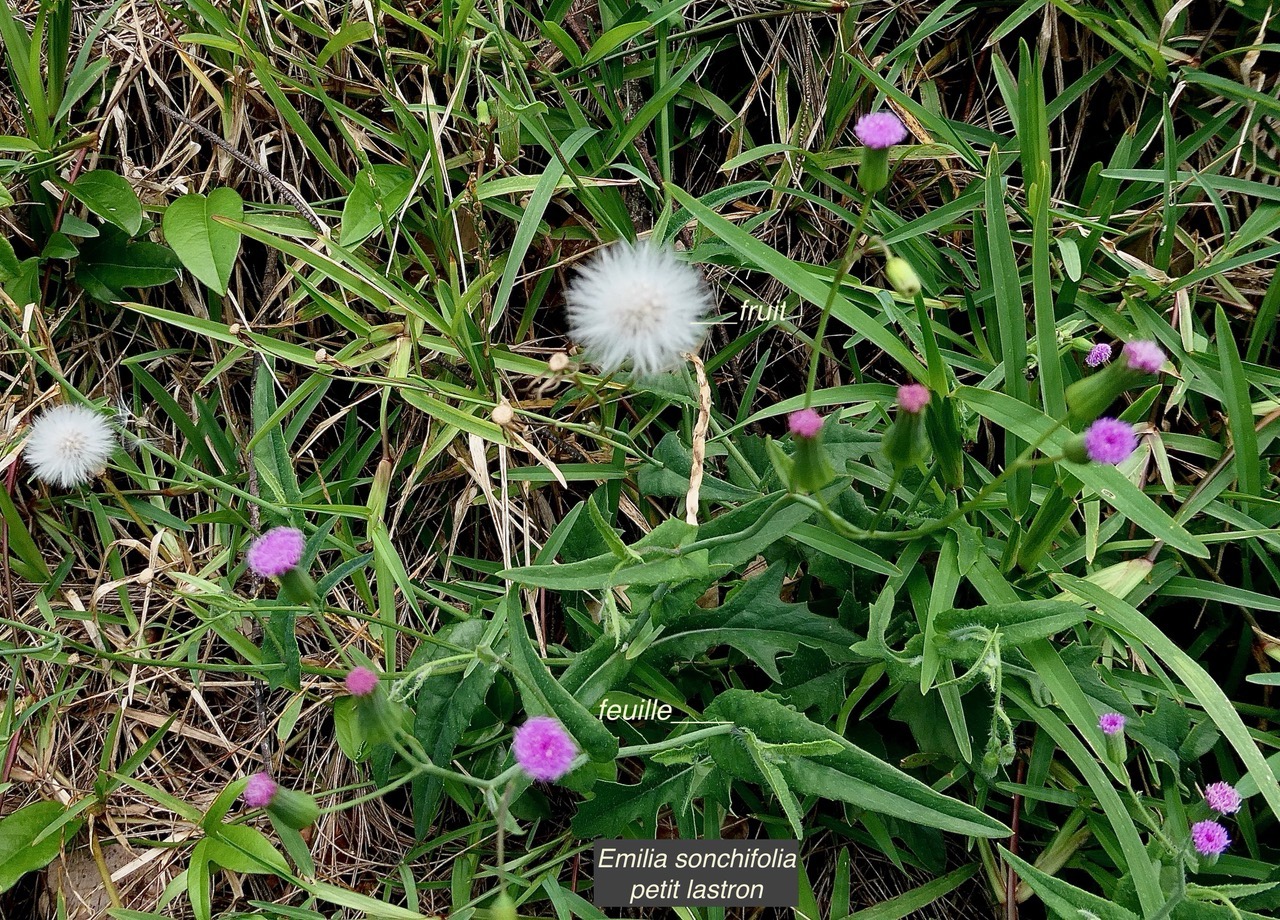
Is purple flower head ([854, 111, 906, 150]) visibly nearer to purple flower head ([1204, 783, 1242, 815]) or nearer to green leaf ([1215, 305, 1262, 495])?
green leaf ([1215, 305, 1262, 495])

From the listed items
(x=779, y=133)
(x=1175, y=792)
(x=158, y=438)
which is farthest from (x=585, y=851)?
(x=779, y=133)

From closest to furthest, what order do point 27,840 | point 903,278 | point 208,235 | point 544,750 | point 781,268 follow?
point 903,278 < point 544,750 < point 781,268 < point 27,840 < point 208,235

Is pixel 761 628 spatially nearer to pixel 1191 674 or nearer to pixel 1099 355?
pixel 1191 674

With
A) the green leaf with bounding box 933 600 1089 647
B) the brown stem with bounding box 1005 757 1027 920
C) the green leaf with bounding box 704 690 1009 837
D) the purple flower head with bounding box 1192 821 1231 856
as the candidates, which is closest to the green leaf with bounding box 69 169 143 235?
the green leaf with bounding box 704 690 1009 837

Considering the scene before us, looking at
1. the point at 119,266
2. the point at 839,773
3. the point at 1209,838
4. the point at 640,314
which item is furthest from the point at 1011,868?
the point at 119,266

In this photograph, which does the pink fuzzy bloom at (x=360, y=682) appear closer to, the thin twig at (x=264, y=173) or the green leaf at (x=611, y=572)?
the green leaf at (x=611, y=572)

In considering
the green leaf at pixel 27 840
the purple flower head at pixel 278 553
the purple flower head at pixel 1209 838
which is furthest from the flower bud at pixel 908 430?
the green leaf at pixel 27 840

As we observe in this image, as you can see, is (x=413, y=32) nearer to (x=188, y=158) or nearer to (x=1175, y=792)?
(x=188, y=158)

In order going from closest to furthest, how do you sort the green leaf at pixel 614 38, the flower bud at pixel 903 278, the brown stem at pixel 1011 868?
the flower bud at pixel 903 278 → the brown stem at pixel 1011 868 → the green leaf at pixel 614 38
